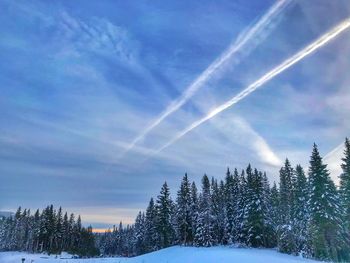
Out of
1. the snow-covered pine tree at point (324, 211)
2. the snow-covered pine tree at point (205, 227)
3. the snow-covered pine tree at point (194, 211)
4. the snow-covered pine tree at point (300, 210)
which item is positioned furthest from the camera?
the snow-covered pine tree at point (194, 211)

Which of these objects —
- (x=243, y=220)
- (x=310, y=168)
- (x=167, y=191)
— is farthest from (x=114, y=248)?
(x=310, y=168)

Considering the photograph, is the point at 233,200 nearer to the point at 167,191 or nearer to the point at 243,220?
the point at 243,220

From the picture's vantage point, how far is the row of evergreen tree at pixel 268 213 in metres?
44.5

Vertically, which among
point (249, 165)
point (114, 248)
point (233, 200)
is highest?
point (249, 165)

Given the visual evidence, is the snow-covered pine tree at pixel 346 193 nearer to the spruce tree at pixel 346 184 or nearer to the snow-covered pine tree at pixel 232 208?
the spruce tree at pixel 346 184

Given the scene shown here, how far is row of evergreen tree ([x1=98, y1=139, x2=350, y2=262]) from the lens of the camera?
44500mm

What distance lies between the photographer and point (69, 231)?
129125mm

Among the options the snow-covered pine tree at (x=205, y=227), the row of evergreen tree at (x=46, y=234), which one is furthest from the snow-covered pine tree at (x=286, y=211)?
the row of evergreen tree at (x=46, y=234)

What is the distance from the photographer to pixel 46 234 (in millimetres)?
105812

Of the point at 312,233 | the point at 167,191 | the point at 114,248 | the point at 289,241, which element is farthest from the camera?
the point at 114,248

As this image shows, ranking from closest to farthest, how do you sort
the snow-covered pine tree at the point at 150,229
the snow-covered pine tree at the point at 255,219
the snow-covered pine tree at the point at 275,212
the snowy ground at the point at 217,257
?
the snowy ground at the point at 217,257
the snow-covered pine tree at the point at 255,219
the snow-covered pine tree at the point at 275,212
the snow-covered pine tree at the point at 150,229

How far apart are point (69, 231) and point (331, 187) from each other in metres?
110

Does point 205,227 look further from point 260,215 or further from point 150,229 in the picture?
point 150,229

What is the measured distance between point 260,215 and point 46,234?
75.5m
